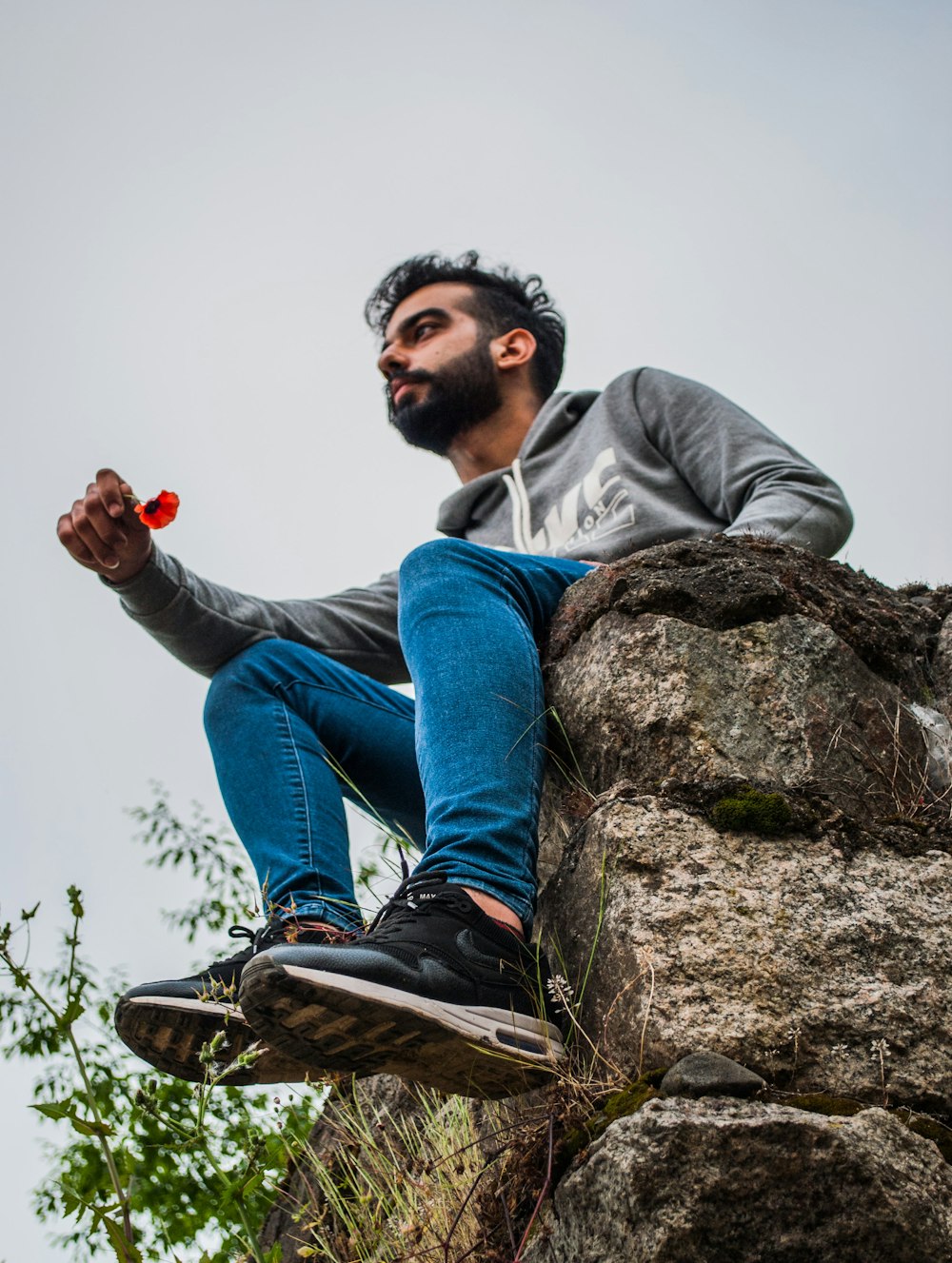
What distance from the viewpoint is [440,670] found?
7.28ft

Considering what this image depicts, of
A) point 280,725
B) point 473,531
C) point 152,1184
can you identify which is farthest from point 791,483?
point 152,1184

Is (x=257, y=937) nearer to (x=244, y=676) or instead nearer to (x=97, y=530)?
(x=244, y=676)

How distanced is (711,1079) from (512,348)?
2.86 meters

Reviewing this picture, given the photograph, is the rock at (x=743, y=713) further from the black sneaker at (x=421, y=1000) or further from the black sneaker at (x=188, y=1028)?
the black sneaker at (x=188, y=1028)

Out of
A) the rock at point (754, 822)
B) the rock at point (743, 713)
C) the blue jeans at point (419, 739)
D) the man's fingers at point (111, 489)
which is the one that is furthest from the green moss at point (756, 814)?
the man's fingers at point (111, 489)

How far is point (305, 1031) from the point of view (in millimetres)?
1703

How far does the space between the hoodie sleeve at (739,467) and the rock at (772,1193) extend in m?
1.50

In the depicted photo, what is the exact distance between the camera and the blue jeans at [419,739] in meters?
2.04

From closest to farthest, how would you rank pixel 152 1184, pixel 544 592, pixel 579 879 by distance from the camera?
pixel 579 879 → pixel 544 592 → pixel 152 1184

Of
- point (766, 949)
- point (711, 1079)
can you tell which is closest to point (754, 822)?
point (766, 949)

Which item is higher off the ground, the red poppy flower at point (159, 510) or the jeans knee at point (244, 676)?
the red poppy flower at point (159, 510)

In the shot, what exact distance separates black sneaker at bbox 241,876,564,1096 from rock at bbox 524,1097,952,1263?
0.30 metres

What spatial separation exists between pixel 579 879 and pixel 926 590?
4.48 feet

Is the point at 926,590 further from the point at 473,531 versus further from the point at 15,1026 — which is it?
the point at 15,1026
